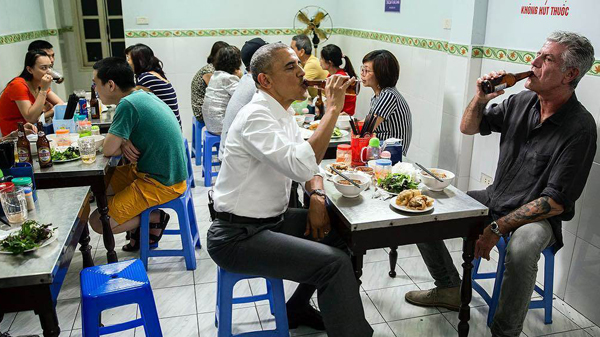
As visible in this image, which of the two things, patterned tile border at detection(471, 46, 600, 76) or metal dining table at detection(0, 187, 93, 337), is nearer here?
metal dining table at detection(0, 187, 93, 337)

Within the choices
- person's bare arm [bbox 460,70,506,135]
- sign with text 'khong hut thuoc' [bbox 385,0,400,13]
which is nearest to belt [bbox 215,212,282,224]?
person's bare arm [bbox 460,70,506,135]

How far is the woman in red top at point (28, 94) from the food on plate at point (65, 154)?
3.52 feet

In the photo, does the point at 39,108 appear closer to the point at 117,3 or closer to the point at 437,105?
the point at 437,105

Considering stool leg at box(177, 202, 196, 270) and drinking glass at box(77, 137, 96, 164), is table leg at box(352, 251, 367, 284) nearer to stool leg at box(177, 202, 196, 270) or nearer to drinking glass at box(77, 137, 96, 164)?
stool leg at box(177, 202, 196, 270)

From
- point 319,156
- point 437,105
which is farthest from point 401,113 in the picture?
point 319,156

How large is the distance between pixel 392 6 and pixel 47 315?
13.1ft

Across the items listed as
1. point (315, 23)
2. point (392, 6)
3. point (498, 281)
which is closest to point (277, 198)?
point (498, 281)

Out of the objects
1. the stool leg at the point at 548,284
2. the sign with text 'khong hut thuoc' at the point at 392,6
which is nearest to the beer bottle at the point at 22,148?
the stool leg at the point at 548,284

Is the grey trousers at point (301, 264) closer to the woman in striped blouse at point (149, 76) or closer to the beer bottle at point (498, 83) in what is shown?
the beer bottle at point (498, 83)

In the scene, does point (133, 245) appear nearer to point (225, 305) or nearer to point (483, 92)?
point (225, 305)

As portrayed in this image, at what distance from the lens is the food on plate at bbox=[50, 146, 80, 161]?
8.65ft

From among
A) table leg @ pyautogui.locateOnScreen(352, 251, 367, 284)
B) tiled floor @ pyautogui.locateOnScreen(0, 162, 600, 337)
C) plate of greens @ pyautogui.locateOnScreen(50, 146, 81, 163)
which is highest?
plate of greens @ pyautogui.locateOnScreen(50, 146, 81, 163)

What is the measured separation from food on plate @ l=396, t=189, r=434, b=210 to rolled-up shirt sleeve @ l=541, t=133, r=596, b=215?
0.61m

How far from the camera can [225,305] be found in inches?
85.0
